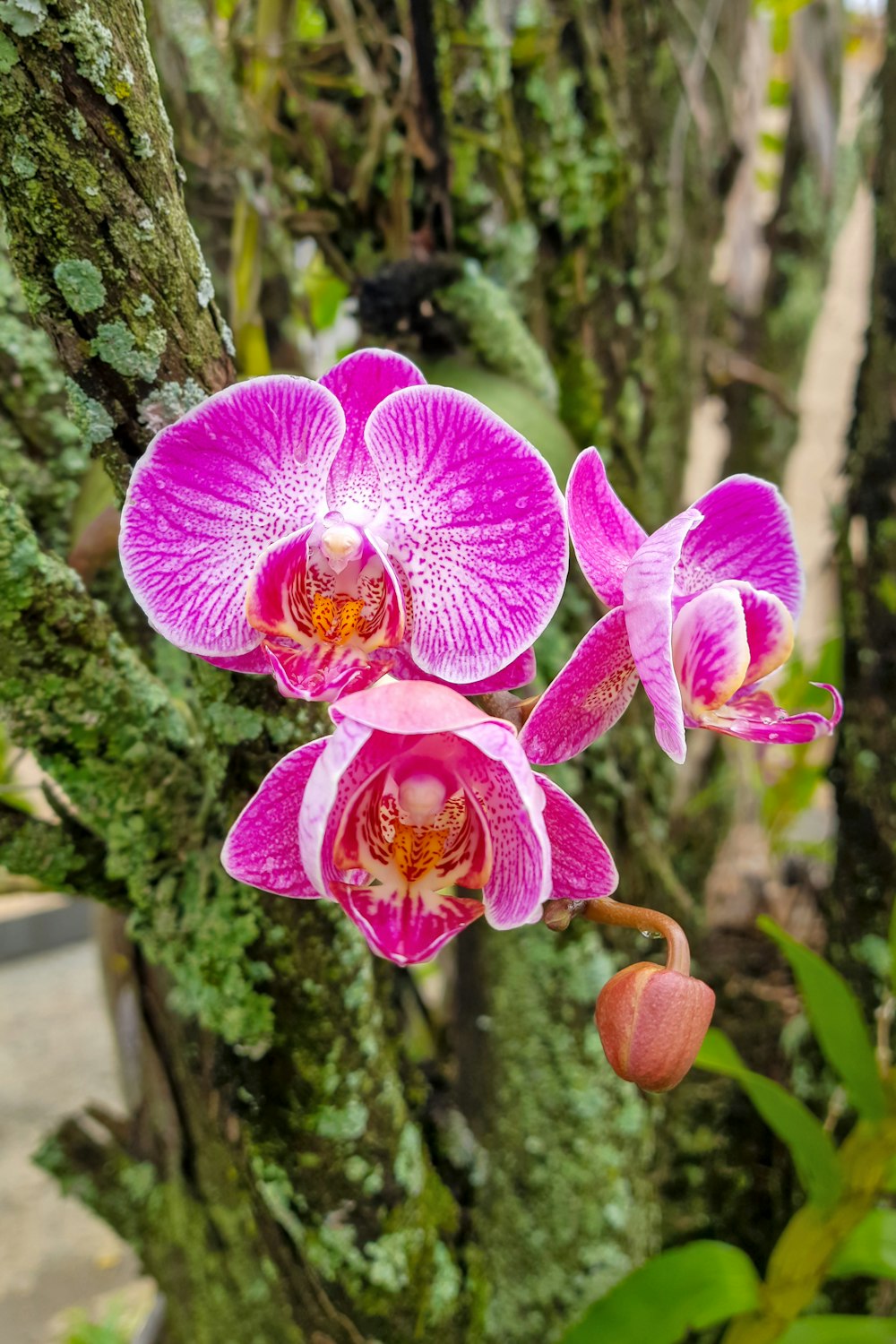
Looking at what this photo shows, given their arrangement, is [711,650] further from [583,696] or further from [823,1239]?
[823,1239]

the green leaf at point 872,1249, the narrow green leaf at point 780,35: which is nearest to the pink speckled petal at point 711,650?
the green leaf at point 872,1249

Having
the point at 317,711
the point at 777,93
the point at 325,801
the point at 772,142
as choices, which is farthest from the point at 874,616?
the point at 777,93

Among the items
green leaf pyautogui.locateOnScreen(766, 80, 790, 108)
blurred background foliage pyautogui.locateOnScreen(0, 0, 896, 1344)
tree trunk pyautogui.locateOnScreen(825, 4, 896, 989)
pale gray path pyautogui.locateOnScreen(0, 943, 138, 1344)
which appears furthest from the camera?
pale gray path pyautogui.locateOnScreen(0, 943, 138, 1344)

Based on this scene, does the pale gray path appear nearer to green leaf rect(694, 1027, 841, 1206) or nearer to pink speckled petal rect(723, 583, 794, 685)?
green leaf rect(694, 1027, 841, 1206)

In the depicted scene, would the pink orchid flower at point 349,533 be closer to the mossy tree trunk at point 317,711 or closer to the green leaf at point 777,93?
the mossy tree trunk at point 317,711

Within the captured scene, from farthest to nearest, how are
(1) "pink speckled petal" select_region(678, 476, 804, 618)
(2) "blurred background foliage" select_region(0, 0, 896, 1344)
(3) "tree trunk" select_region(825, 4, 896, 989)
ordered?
(3) "tree trunk" select_region(825, 4, 896, 989), (2) "blurred background foliage" select_region(0, 0, 896, 1344), (1) "pink speckled petal" select_region(678, 476, 804, 618)

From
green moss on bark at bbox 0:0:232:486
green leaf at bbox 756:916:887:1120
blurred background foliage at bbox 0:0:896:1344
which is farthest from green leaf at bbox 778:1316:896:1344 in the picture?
green moss on bark at bbox 0:0:232:486
